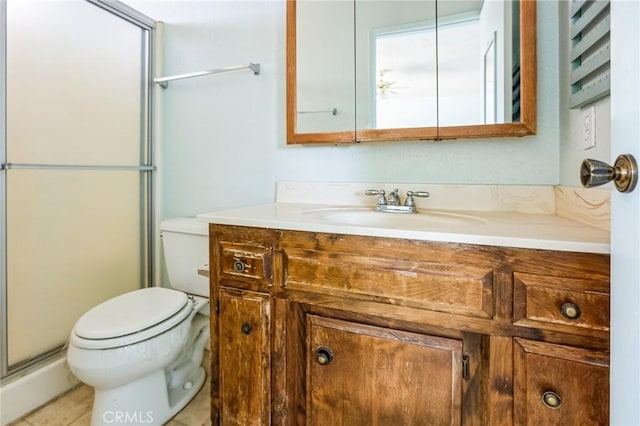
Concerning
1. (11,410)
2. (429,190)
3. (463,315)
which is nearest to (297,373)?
(463,315)

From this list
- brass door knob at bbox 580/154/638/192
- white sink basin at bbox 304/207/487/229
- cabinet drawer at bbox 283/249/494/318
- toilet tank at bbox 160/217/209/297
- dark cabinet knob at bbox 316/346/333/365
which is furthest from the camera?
toilet tank at bbox 160/217/209/297

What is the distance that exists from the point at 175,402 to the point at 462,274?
1299mm

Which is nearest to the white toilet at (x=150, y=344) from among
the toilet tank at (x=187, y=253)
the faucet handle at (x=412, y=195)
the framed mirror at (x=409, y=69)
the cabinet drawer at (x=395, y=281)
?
the toilet tank at (x=187, y=253)

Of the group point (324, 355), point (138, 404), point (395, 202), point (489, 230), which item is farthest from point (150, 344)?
point (489, 230)

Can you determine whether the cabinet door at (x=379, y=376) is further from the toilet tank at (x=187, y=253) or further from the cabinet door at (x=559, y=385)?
the toilet tank at (x=187, y=253)

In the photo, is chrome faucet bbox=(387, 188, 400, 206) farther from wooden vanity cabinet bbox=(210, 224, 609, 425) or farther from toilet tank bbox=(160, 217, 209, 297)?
toilet tank bbox=(160, 217, 209, 297)

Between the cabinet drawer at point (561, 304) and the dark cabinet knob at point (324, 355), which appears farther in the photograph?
the dark cabinet knob at point (324, 355)

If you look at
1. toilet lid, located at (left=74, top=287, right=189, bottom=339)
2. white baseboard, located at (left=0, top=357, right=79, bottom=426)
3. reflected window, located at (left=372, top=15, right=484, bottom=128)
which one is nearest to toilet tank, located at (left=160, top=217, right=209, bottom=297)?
toilet lid, located at (left=74, top=287, right=189, bottom=339)

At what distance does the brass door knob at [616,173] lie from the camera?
0.45 meters

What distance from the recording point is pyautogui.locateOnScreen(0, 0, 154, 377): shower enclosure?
1.32 m

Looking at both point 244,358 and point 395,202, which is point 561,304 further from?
point 244,358

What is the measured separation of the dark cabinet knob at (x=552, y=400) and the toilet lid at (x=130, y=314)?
46.1 inches

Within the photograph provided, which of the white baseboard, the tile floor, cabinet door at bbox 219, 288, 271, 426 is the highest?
cabinet door at bbox 219, 288, 271, 426

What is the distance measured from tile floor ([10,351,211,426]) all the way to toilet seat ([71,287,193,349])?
433mm
